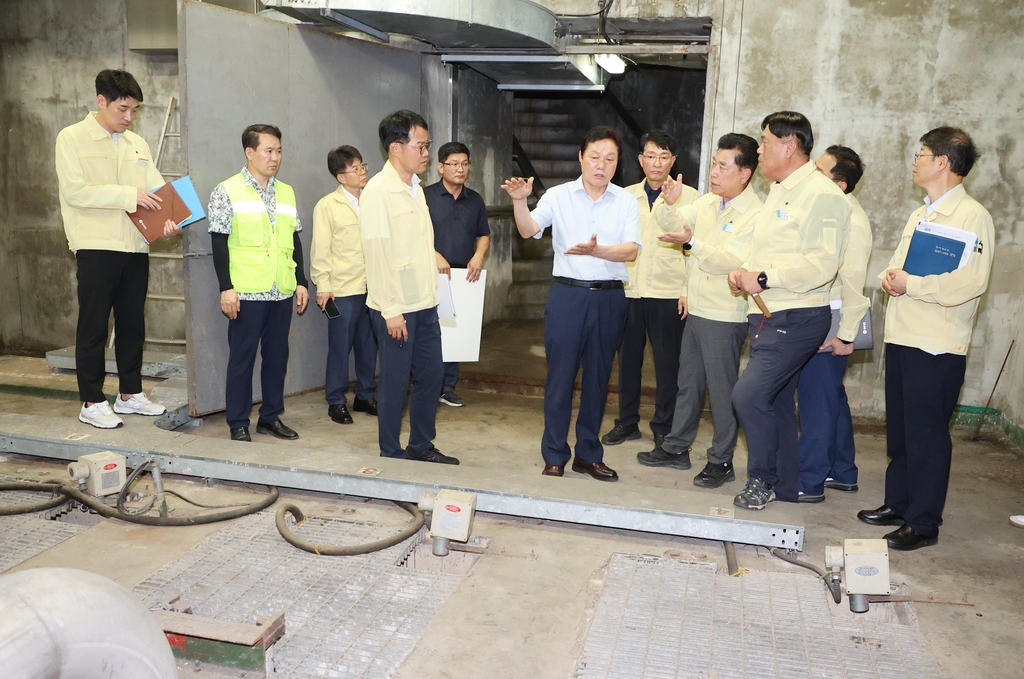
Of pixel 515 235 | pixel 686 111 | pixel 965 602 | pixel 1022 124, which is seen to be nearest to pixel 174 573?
pixel 965 602

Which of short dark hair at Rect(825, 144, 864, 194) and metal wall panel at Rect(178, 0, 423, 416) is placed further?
metal wall panel at Rect(178, 0, 423, 416)

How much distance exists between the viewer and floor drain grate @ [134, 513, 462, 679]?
8.17 feet

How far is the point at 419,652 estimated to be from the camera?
2.52 metres

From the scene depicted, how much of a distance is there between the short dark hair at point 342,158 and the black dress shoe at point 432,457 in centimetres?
190

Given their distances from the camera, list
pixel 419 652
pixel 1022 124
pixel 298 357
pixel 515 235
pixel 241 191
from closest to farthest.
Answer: pixel 419 652 < pixel 241 191 < pixel 1022 124 < pixel 298 357 < pixel 515 235

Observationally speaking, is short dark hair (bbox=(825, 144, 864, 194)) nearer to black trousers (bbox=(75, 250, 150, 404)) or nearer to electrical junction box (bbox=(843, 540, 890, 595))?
electrical junction box (bbox=(843, 540, 890, 595))

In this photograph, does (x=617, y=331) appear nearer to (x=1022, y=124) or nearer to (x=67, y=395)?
(x=1022, y=124)

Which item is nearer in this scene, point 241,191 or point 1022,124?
point 241,191

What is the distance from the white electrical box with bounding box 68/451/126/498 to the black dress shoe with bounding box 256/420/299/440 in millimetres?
1180

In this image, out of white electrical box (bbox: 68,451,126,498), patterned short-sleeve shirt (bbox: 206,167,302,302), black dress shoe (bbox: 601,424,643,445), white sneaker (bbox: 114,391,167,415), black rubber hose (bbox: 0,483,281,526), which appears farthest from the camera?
black dress shoe (bbox: 601,424,643,445)

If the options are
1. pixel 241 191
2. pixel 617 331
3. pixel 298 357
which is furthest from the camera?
pixel 298 357

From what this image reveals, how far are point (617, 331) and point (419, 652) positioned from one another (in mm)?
1912

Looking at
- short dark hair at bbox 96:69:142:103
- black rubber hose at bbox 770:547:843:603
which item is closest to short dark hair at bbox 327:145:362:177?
short dark hair at bbox 96:69:142:103

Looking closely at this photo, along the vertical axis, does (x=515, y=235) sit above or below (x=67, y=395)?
above
